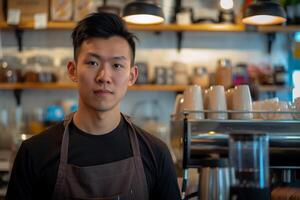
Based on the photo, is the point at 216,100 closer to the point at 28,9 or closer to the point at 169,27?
the point at 169,27

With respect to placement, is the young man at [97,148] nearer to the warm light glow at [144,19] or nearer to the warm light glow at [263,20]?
the warm light glow at [144,19]

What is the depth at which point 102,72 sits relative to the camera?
50.7 inches

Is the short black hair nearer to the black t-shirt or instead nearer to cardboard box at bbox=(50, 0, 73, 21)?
the black t-shirt

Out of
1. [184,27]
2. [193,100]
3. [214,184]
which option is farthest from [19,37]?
[214,184]

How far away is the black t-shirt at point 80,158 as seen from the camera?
132 centimetres

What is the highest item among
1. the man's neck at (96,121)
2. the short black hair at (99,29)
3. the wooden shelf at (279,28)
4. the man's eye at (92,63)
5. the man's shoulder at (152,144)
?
the wooden shelf at (279,28)

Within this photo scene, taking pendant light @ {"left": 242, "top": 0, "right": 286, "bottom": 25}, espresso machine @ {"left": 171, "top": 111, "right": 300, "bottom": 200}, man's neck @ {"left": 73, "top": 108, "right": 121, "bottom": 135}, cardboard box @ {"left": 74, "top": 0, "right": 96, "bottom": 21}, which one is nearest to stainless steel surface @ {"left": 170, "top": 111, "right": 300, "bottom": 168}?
espresso machine @ {"left": 171, "top": 111, "right": 300, "bottom": 200}

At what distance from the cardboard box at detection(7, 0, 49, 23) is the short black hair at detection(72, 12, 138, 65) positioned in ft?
7.87

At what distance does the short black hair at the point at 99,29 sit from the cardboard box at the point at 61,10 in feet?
7.83

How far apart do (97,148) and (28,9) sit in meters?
2.56

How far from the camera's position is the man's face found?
→ 1.29m

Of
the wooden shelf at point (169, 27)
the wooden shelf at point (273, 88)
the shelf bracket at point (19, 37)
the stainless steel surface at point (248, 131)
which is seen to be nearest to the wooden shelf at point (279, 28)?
the wooden shelf at point (169, 27)

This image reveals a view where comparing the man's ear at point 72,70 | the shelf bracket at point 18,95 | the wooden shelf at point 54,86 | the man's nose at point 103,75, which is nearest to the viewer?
the man's nose at point 103,75

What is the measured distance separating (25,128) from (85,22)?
8.48ft
